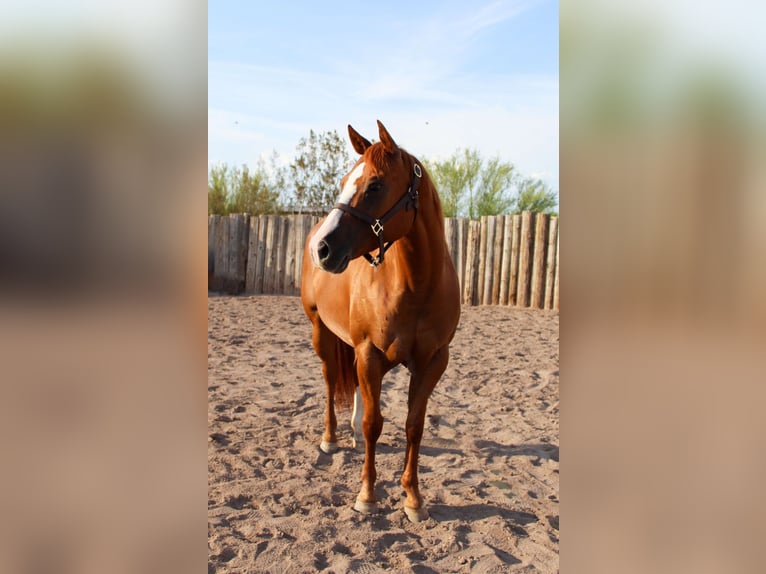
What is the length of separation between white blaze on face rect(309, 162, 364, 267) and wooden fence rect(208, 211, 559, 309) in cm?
646

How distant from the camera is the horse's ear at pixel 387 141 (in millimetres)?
2740

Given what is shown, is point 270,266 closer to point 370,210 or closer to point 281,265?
point 281,265

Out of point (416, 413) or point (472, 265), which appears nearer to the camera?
point (416, 413)

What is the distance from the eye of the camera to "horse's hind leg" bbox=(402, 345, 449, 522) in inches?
129

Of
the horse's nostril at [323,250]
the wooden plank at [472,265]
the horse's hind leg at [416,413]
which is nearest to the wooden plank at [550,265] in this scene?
the wooden plank at [472,265]

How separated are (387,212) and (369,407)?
1.26m

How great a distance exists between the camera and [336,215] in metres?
2.75

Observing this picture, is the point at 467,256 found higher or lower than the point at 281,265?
higher

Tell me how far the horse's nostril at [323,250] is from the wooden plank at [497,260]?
9235mm
